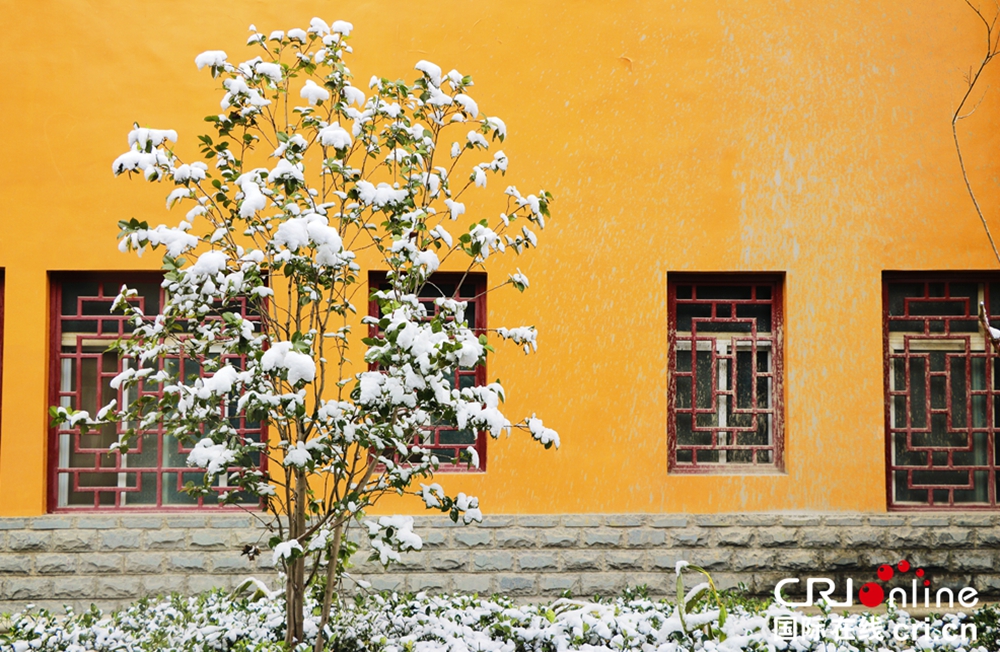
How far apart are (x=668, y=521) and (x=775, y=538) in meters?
0.73

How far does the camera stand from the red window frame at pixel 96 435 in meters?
5.45

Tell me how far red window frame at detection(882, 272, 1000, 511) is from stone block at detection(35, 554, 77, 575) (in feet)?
18.2

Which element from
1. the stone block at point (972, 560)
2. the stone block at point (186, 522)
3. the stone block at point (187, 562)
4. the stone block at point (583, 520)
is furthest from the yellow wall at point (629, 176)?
the stone block at point (187, 562)

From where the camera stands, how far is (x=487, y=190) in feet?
18.2

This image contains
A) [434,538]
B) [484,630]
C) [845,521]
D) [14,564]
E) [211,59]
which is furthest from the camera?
[845,521]

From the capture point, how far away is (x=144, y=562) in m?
5.30

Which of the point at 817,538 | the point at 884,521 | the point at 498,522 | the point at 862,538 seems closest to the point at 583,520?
the point at 498,522

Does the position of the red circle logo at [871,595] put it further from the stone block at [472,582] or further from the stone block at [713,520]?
the stone block at [472,582]

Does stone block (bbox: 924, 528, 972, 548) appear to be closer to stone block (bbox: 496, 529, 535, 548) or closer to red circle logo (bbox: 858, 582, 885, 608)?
red circle logo (bbox: 858, 582, 885, 608)

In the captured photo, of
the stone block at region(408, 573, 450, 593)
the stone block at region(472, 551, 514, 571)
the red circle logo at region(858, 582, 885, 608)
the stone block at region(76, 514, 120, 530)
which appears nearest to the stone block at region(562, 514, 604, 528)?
the stone block at region(472, 551, 514, 571)

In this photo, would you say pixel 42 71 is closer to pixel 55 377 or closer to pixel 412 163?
pixel 55 377

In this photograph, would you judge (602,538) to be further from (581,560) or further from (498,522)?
(498,522)

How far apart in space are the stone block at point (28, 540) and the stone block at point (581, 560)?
134 inches

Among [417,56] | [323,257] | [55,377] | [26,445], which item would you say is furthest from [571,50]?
[26,445]
